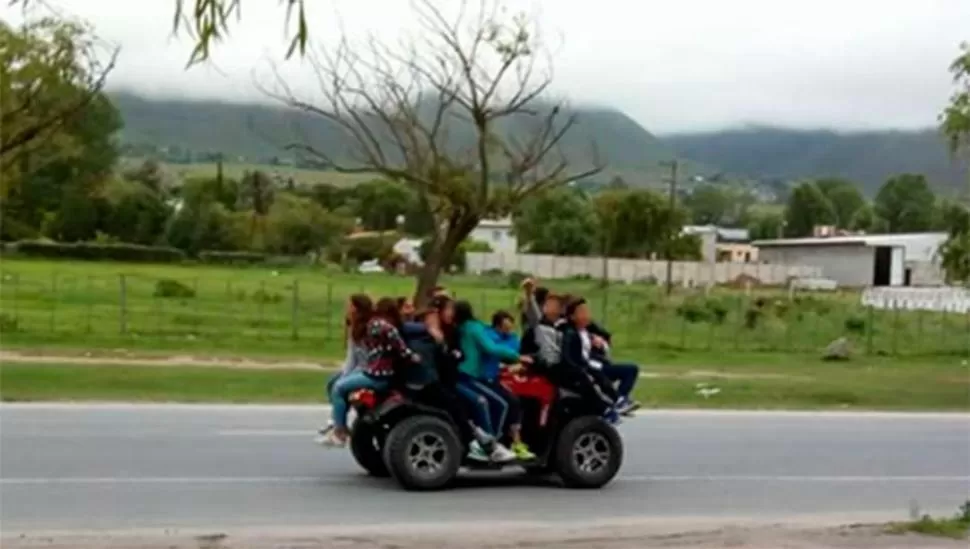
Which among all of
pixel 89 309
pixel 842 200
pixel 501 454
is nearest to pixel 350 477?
pixel 501 454

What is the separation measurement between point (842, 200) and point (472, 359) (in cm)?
10673

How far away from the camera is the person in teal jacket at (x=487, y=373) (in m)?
13.7

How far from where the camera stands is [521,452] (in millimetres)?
14016

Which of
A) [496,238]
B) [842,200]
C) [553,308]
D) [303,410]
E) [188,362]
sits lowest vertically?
[303,410]

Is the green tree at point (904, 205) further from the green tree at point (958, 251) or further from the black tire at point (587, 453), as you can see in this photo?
the black tire at point (587, 453)

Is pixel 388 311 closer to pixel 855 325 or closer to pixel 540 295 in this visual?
pixel 540 295

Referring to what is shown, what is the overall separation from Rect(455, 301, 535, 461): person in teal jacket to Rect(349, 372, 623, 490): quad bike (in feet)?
0.47

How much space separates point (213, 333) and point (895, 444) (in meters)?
18.5

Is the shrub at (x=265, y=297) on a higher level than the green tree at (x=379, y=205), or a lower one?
lower

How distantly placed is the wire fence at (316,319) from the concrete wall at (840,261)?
31354 mm

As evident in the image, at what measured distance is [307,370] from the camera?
28359mm

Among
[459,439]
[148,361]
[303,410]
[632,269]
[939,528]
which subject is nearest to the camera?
[939,528]

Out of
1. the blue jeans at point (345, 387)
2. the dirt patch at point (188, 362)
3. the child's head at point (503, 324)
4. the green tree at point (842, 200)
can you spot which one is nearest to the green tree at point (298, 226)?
the dirt patch at point (188, 362)

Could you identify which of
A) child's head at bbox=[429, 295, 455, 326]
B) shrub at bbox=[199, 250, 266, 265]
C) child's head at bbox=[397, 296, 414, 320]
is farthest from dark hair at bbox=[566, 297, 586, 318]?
shrub at bbox=[199, 250, 266, 265]
